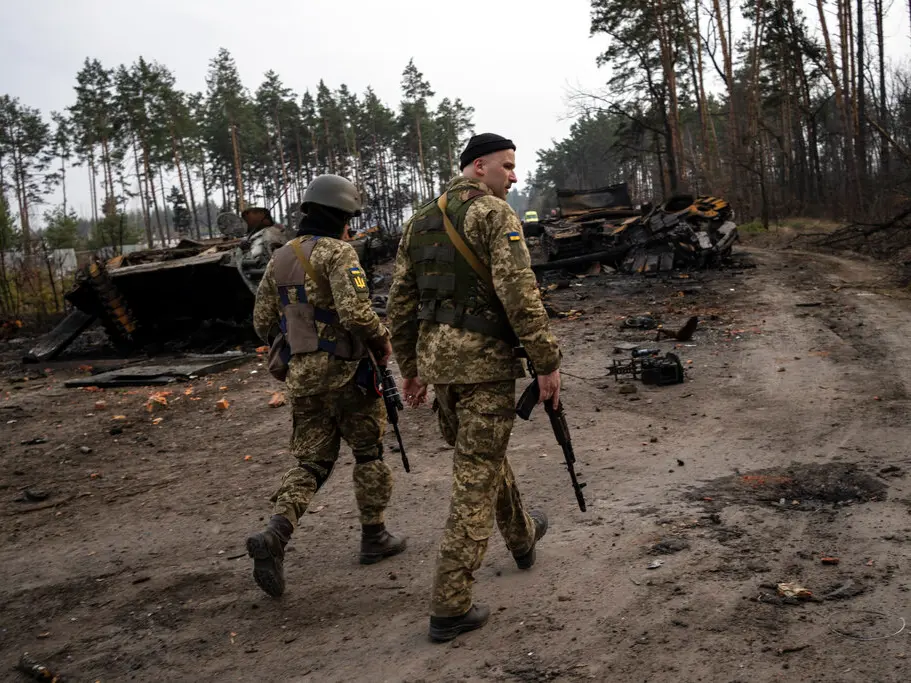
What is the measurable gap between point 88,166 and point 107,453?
51301 mm

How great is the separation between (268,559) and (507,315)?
1.50 meters

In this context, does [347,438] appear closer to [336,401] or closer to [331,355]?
[336,401]

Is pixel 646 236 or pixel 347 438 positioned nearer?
pixel 347 438

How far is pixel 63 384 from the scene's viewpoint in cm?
1052

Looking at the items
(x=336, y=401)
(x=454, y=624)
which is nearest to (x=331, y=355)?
(x=336, y=401)

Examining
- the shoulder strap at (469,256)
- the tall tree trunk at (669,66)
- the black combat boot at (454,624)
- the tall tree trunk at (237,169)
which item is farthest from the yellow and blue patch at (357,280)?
the tall tree trunk at (237,169)

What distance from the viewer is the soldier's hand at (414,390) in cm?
335

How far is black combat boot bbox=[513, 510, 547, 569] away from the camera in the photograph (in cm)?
352

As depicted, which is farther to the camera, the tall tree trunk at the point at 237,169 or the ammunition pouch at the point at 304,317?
the tall tree trunk at the point at 237,169

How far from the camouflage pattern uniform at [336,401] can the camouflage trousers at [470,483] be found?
0.82m

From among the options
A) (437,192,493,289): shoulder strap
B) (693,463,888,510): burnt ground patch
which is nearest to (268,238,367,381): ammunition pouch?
(437,192,493,289): shoulder strap

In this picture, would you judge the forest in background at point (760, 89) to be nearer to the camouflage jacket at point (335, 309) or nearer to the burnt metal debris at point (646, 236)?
the burnt metal debris at point (646, 236)

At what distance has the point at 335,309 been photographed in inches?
155

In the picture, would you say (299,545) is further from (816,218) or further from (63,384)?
(816,218)
